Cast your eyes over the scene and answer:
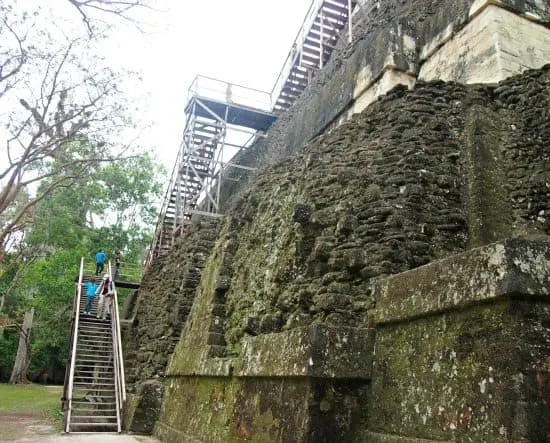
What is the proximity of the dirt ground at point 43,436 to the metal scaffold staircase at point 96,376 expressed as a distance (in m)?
0.35

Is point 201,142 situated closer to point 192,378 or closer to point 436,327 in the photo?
point 192,378

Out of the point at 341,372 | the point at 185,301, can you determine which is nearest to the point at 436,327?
the point at 341,372

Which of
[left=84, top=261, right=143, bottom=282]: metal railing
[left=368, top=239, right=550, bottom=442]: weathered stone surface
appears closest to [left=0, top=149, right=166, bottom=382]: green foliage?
[left=84, top=261, right=143, bottom=282]: metal railing

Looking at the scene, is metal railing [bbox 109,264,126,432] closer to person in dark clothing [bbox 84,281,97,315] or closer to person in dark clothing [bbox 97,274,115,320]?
person in dark clothing [bbox 97,274,115,320]

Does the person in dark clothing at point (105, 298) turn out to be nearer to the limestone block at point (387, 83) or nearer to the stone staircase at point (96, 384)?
the stone staircase at point (96, 384)

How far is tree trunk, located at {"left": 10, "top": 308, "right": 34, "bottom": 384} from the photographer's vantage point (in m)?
23.6

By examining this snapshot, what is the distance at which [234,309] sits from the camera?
6453 mm

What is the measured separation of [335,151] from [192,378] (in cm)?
346

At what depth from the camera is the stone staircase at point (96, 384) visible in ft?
27.7

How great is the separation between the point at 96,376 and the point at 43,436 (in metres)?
3.50

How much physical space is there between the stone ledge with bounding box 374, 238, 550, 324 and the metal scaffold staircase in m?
6.57

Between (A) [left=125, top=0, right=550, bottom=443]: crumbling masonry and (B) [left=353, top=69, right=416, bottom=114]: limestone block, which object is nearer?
(A) [left=125, top=0, right=550, bottom=443]: crumbling masonry

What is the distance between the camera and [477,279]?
2877 millimetres

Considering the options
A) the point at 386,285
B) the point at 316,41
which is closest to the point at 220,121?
the point at 316,41
